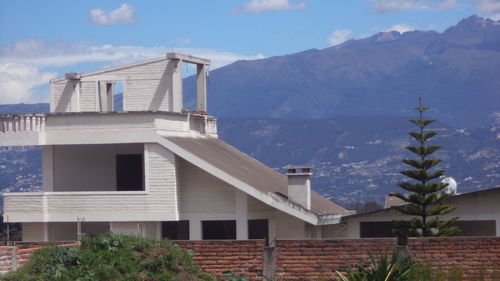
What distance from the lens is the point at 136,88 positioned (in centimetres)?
4622

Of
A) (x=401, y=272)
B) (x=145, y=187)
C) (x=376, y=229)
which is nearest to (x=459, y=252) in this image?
(x=401, y=272)

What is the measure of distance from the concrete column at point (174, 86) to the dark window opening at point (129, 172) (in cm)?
308

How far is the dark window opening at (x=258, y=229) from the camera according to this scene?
4084 centimetres

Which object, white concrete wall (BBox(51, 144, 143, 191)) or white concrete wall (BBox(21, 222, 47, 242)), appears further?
white concrete wall (BBox(51, 144, 143, 191))

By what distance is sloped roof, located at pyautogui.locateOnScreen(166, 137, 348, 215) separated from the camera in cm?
3950

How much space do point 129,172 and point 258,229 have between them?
213 inches

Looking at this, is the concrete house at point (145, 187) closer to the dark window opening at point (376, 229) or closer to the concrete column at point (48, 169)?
the concrete column at point (48, 169)

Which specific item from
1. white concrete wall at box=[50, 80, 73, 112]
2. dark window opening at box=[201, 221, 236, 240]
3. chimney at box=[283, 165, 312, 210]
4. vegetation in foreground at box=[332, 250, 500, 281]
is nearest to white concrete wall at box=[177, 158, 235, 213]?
dark window opening at box=[201, 221, 236, 240]

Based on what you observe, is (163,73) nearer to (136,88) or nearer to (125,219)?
(136,88)

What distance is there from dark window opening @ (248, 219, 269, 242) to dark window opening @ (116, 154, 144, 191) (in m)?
4.28

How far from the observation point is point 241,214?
39.6m

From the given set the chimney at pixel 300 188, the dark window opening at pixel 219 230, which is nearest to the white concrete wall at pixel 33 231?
the dark window opening at pixel 219 230

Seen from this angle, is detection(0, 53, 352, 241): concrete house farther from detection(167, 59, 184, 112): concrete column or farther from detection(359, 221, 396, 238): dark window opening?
detection(359, 221, 396, 238): dark window opening

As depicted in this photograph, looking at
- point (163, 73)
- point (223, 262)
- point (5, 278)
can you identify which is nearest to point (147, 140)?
point (163, 73)
